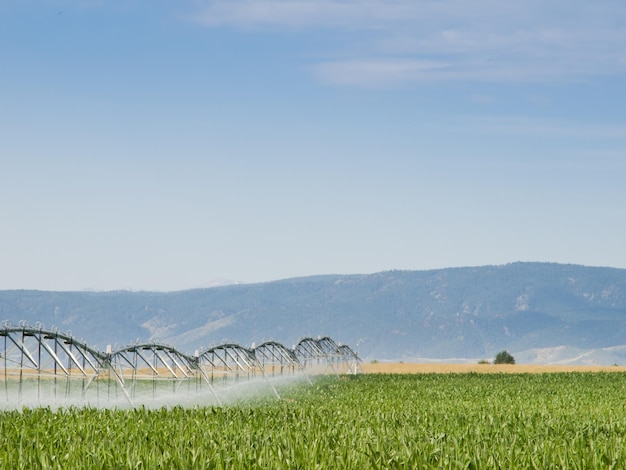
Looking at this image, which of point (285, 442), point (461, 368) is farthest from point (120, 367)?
point (461, 368)

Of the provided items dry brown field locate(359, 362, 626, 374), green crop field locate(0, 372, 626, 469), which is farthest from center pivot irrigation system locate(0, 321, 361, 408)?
dry brown field locate(359, 362, 626, 374)

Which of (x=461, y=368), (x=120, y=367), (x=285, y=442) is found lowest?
(x=285, y=442)

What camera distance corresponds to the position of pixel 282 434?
64.6 ft

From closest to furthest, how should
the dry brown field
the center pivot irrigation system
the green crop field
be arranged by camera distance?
the green crop field < the center pivot irrigation system < the dry brown field

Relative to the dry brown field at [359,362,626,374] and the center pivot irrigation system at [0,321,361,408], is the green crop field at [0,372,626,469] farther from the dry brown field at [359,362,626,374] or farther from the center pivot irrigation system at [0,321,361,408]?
the dry brown field at [359,362,626,374]

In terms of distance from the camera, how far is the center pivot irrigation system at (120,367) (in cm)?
4391

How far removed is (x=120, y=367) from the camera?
4588 cm

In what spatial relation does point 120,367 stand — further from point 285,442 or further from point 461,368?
point 461,368

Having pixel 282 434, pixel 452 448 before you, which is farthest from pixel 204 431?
pixel 452 448

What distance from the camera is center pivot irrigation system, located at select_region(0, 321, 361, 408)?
43.9 meters

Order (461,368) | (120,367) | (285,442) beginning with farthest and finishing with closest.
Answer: (461,368), (120,367), (285,442)

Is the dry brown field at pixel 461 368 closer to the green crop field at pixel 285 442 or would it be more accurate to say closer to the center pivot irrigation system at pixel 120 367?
the center pivot irrigation system at pixel 120 367

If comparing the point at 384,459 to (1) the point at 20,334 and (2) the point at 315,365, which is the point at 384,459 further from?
(2) the point at 315,365

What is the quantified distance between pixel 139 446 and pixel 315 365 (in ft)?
265
